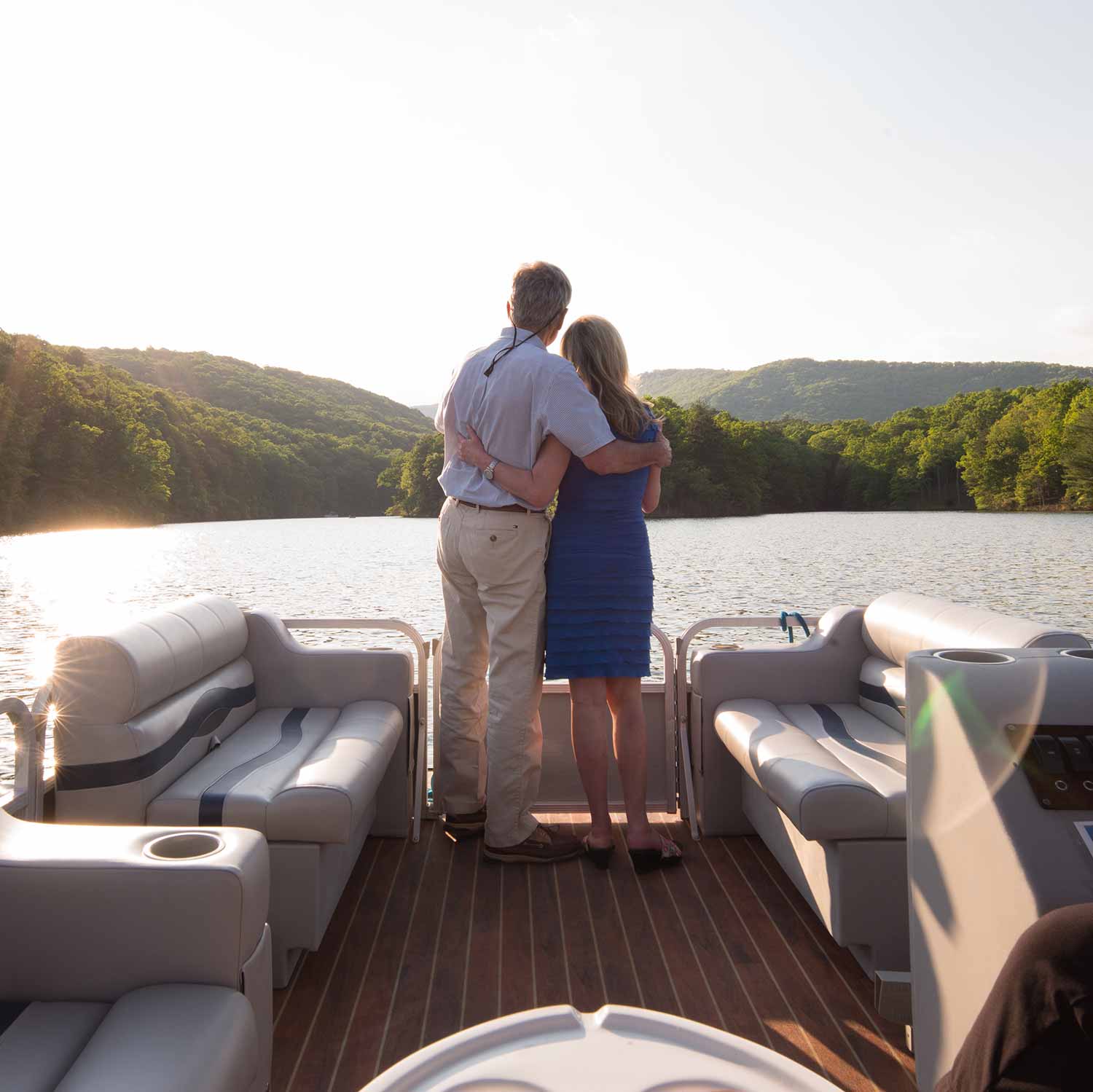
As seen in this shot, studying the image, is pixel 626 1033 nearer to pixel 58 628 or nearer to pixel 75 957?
pixel 75 957

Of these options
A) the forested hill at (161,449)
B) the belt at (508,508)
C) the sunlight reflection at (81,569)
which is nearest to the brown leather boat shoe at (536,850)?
the belt at (508,508)

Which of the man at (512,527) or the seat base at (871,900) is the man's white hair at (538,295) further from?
the seat base at (871,900)

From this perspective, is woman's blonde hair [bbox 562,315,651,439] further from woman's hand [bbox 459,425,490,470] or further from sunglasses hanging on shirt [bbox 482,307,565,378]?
woman's hand [bbox 459,425,490,470]

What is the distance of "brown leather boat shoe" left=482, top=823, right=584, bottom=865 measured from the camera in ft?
8.13

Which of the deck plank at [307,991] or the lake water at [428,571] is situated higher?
the deck plank at [307,991]

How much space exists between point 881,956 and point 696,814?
943mm

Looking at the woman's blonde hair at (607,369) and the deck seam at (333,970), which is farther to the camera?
the woman's blonde hair at (607,369)

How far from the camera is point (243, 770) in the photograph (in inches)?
82.7

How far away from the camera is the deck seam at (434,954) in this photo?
174cm

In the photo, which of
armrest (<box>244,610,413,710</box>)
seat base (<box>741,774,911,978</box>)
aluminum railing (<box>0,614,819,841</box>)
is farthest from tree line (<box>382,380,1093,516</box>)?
seat base (<box>741,774,911,978</box>)

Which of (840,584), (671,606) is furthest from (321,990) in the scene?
(840,584)

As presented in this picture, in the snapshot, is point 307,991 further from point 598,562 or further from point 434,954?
point 598,562

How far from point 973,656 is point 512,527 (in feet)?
4.25

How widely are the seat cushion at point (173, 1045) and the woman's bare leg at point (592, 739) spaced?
1330mm
